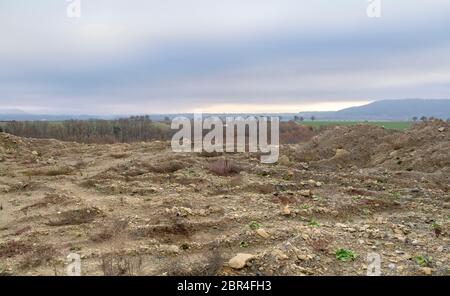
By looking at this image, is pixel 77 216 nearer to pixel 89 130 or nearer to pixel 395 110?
pixel 89 130

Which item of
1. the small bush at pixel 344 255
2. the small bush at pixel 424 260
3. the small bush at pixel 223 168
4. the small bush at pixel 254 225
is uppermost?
the small bush at pixel 223 168

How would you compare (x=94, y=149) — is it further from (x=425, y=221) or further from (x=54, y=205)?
(x=425, y=221)

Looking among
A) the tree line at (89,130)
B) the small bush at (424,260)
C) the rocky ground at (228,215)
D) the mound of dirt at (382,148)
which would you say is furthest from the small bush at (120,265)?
the tree line at (89,130)

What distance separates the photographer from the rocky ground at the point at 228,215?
15.5 ft

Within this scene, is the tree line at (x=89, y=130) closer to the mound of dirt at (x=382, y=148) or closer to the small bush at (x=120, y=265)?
the mound of dirt at (x=382, y=148)

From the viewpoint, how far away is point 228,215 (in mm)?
6656

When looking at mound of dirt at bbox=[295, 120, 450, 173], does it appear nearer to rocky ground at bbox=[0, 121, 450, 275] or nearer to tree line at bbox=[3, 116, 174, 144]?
rocky ground at bbox=[0, 121, 450, 275]

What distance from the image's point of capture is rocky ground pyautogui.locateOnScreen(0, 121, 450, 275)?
471cm

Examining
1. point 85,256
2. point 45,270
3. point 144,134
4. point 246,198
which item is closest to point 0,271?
point 45,270

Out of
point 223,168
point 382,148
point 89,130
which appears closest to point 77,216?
point 223,168

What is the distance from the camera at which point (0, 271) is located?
479 centimetres

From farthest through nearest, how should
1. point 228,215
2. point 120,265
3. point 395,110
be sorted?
point 395,110 < point 228,215 < point 120,265

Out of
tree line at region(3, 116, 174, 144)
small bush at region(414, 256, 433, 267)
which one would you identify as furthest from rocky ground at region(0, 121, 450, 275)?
tree line at region(3, 116, 174, 144)
